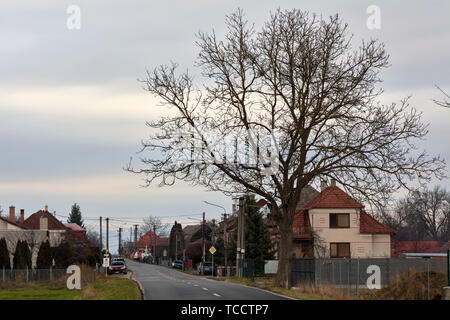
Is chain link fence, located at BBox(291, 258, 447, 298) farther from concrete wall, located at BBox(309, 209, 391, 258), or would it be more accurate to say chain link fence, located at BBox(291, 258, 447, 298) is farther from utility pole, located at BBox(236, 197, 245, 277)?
concrete wall, located at BBox(309, 209, 391, 258)

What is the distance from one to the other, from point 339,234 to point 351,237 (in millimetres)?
1246

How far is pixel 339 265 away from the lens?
39.4m

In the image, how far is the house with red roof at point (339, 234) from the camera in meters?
67.6

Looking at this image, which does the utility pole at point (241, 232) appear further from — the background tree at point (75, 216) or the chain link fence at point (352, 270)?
the background tree at point (75, 216)

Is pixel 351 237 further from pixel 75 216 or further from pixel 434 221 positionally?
pixel 75 216

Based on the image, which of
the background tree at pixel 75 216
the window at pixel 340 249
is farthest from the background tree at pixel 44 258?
the background tree at pixel 75 216

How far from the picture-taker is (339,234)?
67.9 metres

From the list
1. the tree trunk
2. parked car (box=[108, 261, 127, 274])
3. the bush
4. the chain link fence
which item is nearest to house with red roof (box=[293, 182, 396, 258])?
parked car (box=[108, 261, 127, 274])

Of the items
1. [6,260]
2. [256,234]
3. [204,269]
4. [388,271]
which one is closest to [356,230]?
[256,234]

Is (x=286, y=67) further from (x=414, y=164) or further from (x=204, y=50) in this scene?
(x=414, y=164)

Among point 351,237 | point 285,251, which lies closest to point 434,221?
Result: point 351,237

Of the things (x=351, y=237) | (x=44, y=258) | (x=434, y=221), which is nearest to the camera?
(x=44, y=258)
